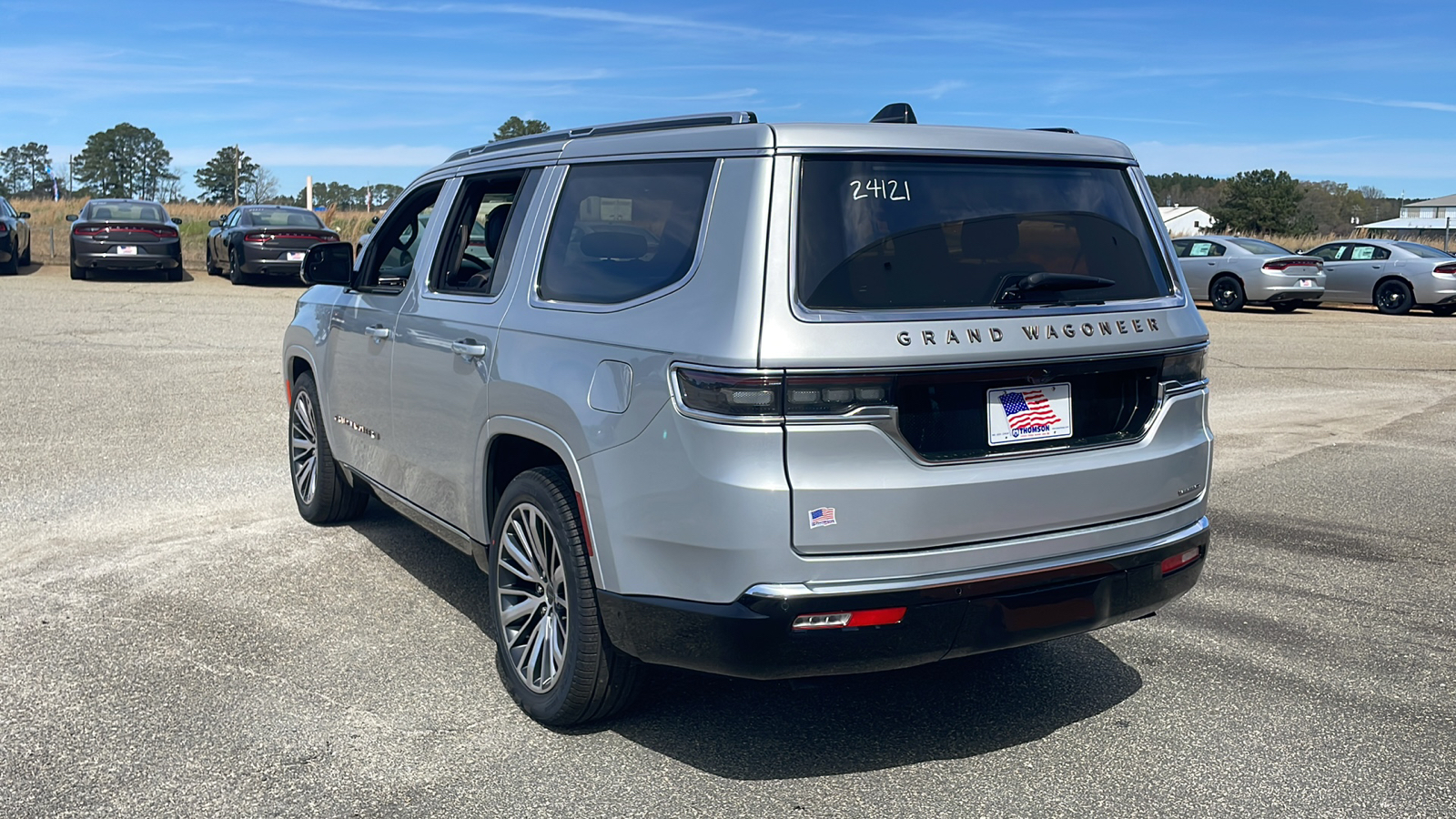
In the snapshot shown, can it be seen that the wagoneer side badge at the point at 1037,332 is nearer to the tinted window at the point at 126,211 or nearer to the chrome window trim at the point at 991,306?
the chrome window trim at the point at 991,306

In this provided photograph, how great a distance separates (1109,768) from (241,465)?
20.2 feet

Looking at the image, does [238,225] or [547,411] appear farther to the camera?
[238,225]

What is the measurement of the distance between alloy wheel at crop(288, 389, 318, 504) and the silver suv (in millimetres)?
2467

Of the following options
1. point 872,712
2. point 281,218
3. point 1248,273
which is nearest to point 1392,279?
point 1248,273

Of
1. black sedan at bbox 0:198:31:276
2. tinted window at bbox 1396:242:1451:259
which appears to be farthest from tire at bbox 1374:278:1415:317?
black sedan at bbox 0:198:31:276

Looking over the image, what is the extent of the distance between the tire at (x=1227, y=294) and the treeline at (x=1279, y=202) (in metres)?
41.3

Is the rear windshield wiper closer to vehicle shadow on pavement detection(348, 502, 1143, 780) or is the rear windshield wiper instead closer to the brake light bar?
vehicle shadow on pavement detection(348, 502, 1143, 780)

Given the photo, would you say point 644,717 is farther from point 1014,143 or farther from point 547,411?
point 1014,143

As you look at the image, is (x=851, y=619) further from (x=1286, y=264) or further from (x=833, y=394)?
(x=1286, y=264)

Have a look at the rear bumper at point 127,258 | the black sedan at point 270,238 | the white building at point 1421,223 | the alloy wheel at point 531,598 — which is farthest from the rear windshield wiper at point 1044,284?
the white building at point 1421,223

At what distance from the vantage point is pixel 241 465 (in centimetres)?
812

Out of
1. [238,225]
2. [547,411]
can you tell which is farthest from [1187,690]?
[238,225]

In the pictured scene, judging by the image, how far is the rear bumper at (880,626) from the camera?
10.9ft

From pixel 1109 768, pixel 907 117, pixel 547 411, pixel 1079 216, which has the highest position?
pixel 907 117
